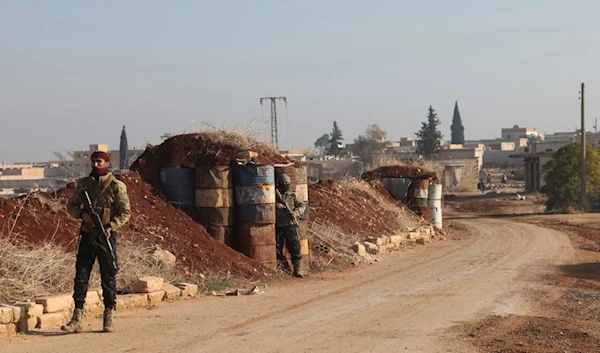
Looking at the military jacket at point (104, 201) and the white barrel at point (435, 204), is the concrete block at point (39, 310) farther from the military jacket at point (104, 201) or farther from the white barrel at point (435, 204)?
the white barrel at point (435, 204)

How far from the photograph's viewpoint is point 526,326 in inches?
437

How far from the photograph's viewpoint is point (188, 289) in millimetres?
13414

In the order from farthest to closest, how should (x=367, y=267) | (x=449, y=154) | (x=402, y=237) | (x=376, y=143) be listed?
(x=376, y=143) < (x=449, y=154) < (x=402, y=237) < (x=367, y=267)

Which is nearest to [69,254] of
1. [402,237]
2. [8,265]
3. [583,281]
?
[8,265]

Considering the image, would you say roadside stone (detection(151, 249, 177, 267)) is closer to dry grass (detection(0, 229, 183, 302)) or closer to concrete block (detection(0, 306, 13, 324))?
dry grass (detection(0, 229, 183, 302))

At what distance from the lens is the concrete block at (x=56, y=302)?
10.5 m

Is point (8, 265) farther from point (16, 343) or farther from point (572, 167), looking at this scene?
point (572, 167)

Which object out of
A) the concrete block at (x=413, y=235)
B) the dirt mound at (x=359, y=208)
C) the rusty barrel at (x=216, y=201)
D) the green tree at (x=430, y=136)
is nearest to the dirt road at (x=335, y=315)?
the rusty barrel at (x=216, y=201)

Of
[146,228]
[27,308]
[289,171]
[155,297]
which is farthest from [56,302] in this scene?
[289,171]

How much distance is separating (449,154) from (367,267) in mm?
102227

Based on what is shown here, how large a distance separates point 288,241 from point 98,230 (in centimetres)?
748

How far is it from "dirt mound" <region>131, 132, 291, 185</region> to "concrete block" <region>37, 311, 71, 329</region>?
615 cm

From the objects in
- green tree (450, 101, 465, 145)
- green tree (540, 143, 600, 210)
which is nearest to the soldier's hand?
green tree (540, 143, 600, 210)

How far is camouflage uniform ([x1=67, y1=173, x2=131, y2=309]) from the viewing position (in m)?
10.1
